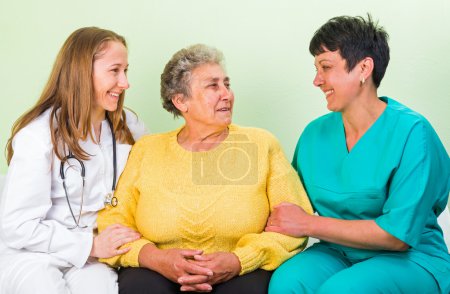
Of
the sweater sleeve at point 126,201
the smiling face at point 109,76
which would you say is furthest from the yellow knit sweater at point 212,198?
the smiling face at point 109,76

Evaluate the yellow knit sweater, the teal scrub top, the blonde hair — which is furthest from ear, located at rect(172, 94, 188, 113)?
the teal scrub top

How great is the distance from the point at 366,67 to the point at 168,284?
2.91ft

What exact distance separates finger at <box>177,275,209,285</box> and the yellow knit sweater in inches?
5.4

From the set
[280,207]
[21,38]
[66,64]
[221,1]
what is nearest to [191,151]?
[280,207]

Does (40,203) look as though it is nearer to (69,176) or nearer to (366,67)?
(69,176)

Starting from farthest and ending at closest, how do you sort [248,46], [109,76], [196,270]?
[248,46] < [109,76] < [196,270]

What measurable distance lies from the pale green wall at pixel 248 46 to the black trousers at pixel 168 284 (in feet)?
3.01

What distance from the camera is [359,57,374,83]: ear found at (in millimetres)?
1871

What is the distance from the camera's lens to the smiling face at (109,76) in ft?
6.68

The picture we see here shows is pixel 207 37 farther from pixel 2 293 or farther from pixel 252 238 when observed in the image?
pixel 2 293

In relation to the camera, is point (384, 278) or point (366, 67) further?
point (366, 67)

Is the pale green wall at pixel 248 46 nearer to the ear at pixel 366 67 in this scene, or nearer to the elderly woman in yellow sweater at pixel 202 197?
the elderly woman in yellow sweater at pixel 202 197

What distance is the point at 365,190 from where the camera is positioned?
1842mm

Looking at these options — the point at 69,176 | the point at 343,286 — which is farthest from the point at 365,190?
the point at 69,176
